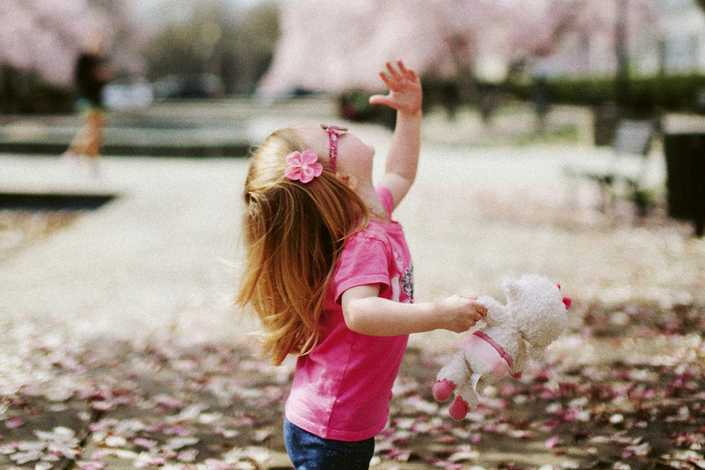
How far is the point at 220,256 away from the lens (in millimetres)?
6484

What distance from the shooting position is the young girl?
68.2 inches

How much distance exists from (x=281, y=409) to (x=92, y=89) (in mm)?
9403

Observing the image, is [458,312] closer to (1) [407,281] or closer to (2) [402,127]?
(1) [407,281]

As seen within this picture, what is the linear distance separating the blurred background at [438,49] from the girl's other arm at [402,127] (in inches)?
447

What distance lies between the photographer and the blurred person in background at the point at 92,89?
11078 millimetres

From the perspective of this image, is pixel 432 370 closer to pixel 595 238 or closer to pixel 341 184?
pixel 341 184

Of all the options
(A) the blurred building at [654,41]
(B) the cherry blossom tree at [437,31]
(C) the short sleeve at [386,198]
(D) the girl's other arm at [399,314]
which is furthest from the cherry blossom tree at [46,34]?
(D) the girl's other arm at [399,314]

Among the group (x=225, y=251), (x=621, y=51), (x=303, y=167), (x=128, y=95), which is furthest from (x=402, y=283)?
(x=128, y=95)

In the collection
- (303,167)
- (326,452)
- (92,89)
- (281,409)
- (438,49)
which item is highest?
(438,49)

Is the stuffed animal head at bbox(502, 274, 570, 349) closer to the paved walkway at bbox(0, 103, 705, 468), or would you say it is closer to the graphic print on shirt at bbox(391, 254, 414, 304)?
the graphic print on shirt at bbox(391, 254, 414, 304)

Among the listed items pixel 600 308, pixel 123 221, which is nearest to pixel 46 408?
pixel 600 308

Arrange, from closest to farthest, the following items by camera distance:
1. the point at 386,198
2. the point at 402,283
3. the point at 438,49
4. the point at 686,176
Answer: the point at 402,283
the point at 386,198
the point at 686,176
the point at 438,49

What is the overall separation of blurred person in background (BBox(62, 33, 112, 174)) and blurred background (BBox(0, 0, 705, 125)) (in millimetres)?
851

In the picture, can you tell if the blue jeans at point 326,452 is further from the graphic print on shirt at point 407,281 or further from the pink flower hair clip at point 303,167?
the pink flower hair clip at point 303,167
